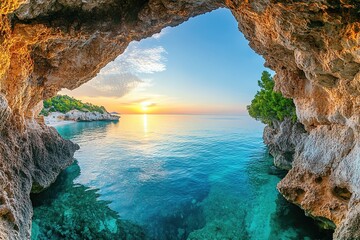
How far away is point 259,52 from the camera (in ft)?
37.2

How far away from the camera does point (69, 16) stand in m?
7.20

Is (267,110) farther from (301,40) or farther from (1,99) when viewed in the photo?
(1,99)

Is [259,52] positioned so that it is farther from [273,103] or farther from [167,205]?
[167,205]

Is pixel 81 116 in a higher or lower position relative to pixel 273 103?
lower

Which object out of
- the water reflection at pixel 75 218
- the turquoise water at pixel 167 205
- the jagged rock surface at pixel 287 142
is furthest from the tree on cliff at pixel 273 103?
the water reflection at pixel 75 218

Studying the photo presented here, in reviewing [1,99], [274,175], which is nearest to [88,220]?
[1,99]

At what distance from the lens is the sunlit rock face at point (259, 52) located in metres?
5.25

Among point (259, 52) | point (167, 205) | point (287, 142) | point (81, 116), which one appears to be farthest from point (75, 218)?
point (81, 116)

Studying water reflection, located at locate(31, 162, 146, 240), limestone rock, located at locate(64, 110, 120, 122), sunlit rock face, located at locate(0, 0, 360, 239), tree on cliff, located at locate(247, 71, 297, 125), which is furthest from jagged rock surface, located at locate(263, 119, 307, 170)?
limestone rock, located at locate(64, 110, 120, 122)

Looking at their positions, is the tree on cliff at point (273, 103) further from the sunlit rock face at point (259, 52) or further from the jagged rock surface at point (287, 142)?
the sunlit rock face at point (259, 52)

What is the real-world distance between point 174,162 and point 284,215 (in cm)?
1281

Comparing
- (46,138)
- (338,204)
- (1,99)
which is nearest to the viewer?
(1,99)

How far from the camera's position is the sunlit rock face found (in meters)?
5.25

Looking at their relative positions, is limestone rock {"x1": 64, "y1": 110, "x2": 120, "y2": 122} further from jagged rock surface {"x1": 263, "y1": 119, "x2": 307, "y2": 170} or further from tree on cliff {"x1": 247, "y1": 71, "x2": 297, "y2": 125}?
→ jagged rock surface {"x1": 263, "y1": 119, "x2": 307, "y2": 170}
